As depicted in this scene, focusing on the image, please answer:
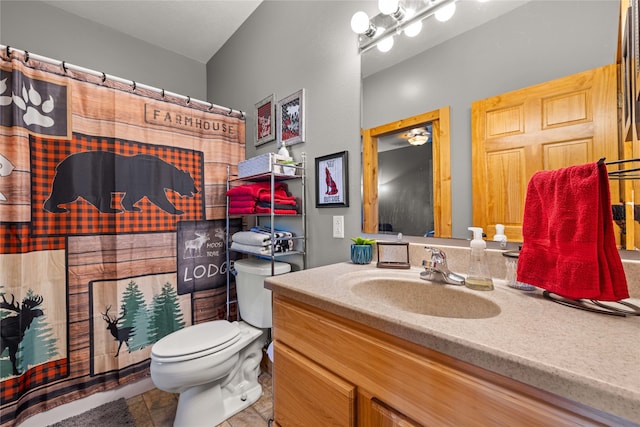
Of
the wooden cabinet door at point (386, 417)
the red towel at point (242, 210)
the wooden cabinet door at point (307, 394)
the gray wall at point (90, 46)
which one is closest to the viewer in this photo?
the wooden cabinet door at point (386, 417)

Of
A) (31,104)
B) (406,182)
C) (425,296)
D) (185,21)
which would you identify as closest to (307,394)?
(425,296)

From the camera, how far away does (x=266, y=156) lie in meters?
1.46

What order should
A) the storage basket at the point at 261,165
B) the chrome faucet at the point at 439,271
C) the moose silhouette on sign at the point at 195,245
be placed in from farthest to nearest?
the moose silhouette on sign at the point at 195,245, the storage basket at the point at 261,165, the chrome faucet at the point at 439,271

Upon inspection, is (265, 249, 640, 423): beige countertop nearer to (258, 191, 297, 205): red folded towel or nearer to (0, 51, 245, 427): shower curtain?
(258, 191, 297, 205): red folded towel

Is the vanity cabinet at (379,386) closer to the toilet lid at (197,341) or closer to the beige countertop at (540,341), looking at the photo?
the beige countertop at (540,341)

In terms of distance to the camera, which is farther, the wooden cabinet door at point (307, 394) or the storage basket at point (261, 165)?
the storage basket at point (261, 165)

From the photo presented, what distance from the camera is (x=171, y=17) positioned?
74.7 inches

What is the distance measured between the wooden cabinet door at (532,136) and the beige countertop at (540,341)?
302 millimetres

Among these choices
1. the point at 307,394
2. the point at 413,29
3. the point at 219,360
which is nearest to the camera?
the point at 307,394

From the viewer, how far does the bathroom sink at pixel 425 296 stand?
2.50 ft

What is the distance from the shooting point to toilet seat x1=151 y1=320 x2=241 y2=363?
1.19 meters

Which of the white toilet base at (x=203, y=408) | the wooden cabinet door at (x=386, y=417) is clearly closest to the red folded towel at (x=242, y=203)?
the white toilet base at (x=203, y=408)

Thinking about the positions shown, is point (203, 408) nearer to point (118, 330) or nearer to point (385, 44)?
point (118, 330)

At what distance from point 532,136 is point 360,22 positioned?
87cm
